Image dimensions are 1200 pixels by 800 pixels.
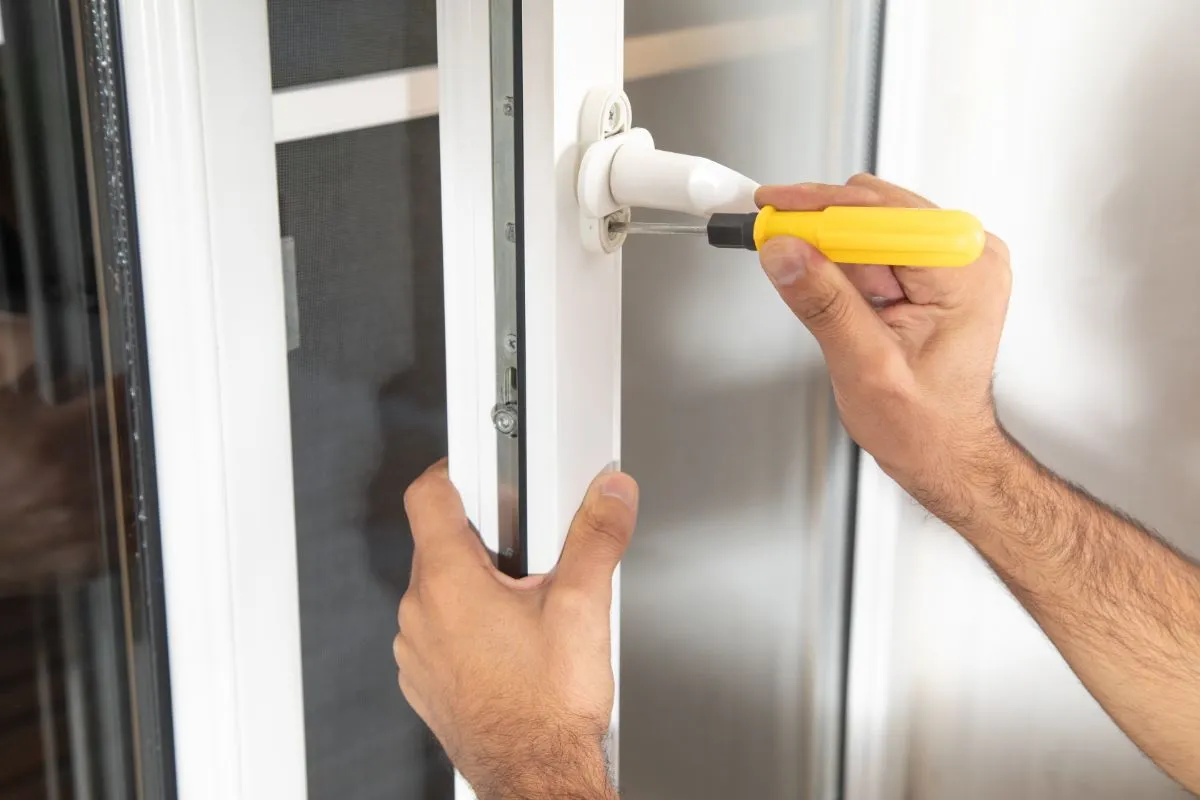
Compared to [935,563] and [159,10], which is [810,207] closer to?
[159,10]

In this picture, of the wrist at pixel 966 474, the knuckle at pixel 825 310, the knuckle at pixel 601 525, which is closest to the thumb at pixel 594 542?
the knuckle at pixel 601 525

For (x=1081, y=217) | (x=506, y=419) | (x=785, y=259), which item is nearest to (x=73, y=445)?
(x=506, y=419)

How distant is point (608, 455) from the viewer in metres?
0.56

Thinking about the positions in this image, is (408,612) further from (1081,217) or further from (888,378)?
(1081,217)

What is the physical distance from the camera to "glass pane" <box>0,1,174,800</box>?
414mm

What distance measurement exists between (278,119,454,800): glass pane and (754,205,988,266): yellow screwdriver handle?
0.16 metres

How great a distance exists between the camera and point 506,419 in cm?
51

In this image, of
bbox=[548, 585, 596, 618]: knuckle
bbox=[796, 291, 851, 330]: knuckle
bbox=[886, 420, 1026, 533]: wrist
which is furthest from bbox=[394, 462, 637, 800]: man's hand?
bbox=[886, 420, 1026, 533]: wrist

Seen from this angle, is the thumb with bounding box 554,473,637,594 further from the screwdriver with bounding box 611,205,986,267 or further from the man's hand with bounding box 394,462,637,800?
the screwdriver with bounding box 611,205,986,267

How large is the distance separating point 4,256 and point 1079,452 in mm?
760

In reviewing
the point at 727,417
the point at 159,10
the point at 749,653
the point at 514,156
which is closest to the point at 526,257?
the point at 514,156

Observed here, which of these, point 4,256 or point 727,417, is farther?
point 727,417

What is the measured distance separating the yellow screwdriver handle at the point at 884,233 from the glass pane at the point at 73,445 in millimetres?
267

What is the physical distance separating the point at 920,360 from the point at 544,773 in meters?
0.30
